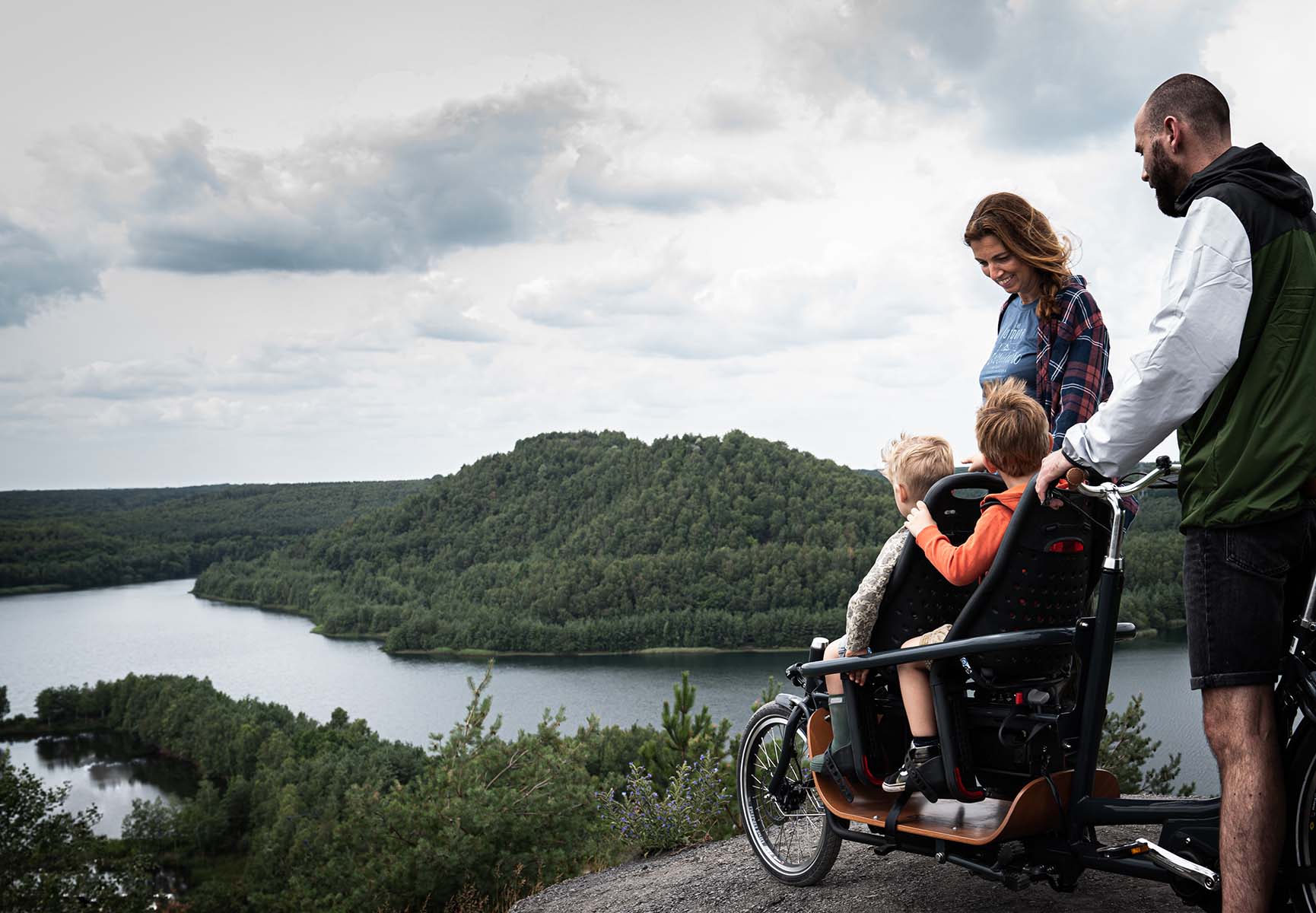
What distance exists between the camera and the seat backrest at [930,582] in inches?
119

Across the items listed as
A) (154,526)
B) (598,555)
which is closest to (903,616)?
(598,555)

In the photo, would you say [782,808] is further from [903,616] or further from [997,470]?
[997,470]

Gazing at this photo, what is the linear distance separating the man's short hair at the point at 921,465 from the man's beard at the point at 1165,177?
39.6 inches

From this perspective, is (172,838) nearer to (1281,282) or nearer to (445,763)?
(445,763)

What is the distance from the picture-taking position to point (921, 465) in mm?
3148

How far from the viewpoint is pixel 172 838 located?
1677 inches

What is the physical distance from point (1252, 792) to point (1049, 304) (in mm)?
1575

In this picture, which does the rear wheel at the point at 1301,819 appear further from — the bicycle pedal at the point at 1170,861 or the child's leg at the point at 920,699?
the child's leg at the point at 920,699

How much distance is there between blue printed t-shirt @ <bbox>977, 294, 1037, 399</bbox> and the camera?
334 cm

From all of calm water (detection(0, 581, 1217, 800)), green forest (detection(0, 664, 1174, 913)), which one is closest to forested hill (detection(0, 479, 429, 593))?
calm water (detection(0, 581, 1217, 800))

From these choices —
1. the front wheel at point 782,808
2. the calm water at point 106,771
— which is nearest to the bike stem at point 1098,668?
the front wheel at point 782,808

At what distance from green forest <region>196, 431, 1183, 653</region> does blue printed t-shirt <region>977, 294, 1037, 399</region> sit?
54030 millimetres

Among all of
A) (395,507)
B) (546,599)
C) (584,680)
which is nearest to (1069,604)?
(584,680)

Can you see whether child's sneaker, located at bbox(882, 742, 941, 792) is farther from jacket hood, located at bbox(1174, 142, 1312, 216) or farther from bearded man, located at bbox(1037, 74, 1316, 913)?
jacket hood, located at bbox(1174, 142, 1312, 216)
